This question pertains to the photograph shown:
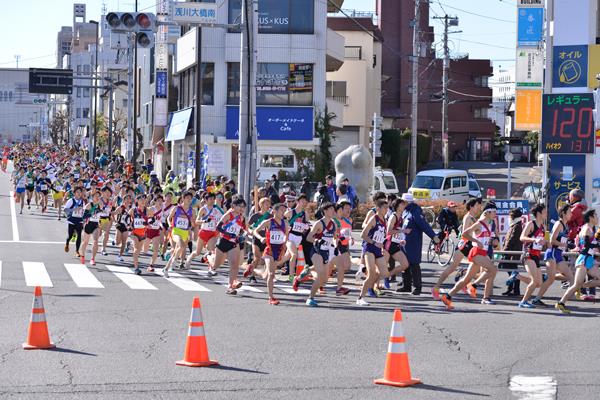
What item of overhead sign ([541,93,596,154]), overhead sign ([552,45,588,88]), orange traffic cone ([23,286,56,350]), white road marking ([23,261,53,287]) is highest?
overhead sign ([552,45,588,88])

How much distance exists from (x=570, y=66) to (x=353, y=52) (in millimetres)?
39610

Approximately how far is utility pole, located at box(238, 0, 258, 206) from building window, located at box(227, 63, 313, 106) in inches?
859

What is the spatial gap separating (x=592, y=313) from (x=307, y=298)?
185 inches

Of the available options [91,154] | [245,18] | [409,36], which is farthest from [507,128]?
[245,18]

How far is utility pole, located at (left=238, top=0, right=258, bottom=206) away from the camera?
24.4 meters

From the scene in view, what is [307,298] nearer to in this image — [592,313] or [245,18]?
[592,313]

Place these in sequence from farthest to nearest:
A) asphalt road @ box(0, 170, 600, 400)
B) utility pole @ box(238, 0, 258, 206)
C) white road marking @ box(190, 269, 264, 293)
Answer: utility pole @ box(238, 0, 258, 206)
white road marking @ box(190, 269, 264, 293)
asphalt road @ box(0, 170, 600, 400)

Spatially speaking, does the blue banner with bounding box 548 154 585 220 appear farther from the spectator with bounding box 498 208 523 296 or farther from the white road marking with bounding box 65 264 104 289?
the white road marking with bounding box 65 264 104 289

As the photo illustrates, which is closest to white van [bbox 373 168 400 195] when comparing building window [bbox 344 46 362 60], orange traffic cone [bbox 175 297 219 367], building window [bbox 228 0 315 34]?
building window [bbox 228 0 315 34]

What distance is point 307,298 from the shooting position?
17.4 m

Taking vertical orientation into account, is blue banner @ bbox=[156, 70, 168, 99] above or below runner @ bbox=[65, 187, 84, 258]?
above

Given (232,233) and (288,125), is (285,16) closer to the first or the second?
(288,125)

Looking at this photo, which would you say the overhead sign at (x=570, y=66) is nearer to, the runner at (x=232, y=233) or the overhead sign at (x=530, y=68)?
the overhead sign at (x=530, y=68)

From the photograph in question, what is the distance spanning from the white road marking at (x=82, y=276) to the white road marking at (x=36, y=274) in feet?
1.72
